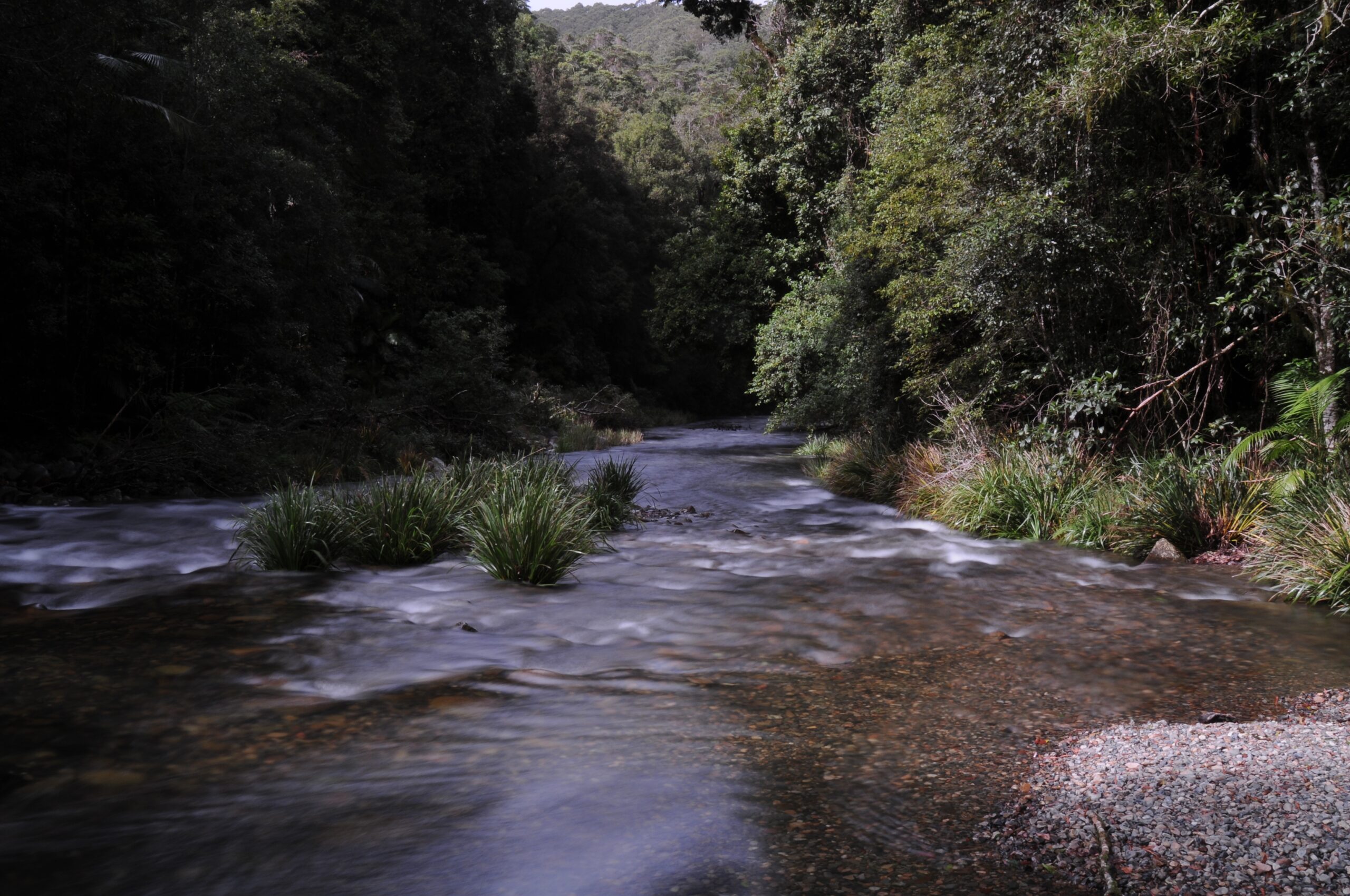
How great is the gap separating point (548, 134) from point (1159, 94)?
118 feet

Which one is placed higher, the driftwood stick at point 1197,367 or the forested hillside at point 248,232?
the forested hillside at point 248,232

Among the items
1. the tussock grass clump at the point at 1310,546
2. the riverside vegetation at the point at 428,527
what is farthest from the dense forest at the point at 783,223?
the riverside vegetation at the point at 428,527

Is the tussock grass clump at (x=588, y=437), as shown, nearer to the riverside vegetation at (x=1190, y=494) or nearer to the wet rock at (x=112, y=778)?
the riverside vegetation at (x=1190, y=494)

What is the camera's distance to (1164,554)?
9.41m

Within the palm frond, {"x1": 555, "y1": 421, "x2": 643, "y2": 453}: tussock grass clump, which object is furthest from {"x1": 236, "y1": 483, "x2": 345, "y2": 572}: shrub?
{"x1": 555, "y1": 421, "x2": 643, "y2": 453}: tussock grass clump

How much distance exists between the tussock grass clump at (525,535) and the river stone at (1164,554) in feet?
19.4

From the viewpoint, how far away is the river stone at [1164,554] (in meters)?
9.31

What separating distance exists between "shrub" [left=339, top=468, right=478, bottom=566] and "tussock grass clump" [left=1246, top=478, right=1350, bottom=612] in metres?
7.53

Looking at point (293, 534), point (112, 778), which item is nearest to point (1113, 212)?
point (293, 534)

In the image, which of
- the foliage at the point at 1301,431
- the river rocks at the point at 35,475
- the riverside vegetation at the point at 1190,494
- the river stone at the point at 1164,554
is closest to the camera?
the riverside vegetation at the point at 1190,494

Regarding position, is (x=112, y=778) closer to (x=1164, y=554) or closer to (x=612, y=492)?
(x=612, y=492)

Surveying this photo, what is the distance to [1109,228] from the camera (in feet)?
34.2

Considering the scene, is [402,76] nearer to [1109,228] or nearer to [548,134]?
[548,134]

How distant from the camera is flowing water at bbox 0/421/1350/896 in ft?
11.3
